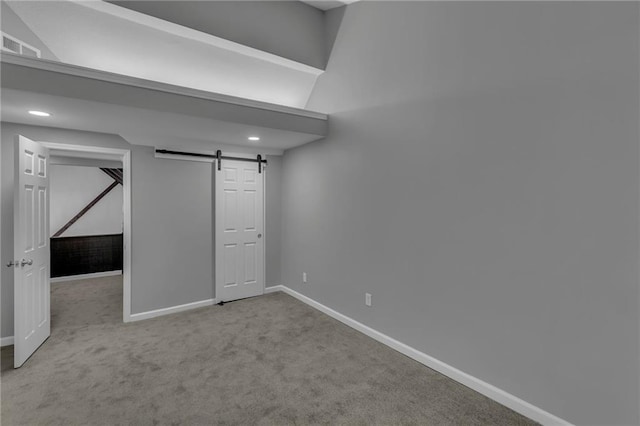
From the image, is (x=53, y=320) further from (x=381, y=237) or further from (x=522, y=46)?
(x=522, y=46)

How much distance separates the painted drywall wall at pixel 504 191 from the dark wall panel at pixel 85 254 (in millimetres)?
5287

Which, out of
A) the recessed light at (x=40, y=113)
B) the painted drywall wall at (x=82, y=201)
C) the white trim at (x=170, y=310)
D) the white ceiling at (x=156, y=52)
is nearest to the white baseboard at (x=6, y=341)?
the white trim at (x=170, y=310)

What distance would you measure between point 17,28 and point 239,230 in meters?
2.95

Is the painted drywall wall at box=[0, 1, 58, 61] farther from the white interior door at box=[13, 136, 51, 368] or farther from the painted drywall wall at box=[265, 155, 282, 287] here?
the painted drywall wall at box=[265, 155, 282, 287]

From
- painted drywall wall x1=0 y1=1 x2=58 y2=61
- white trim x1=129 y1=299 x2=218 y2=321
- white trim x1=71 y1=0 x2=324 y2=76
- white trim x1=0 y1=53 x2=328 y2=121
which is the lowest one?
white trim x1=129 y1=299 x2=218 y2=321

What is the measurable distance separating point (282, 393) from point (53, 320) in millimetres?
3269

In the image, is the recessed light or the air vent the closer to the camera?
the air vent

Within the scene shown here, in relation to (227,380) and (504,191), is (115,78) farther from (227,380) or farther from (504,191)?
(504,191)

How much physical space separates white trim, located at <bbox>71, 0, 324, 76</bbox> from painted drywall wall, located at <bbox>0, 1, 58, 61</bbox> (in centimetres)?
48

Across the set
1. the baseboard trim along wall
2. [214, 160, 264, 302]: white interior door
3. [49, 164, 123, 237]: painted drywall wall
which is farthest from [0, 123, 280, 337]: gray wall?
[49, 164, 123, 237]: painted drywall wall

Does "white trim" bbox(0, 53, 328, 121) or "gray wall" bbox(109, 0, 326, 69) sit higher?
"gray wall" bbox(109, 0, 326, 69)

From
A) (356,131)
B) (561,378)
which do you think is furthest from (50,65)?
(561,378)

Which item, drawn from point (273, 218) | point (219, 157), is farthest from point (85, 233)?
point (273, 218)

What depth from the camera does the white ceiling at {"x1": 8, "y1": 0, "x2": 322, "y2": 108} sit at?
2.63m
